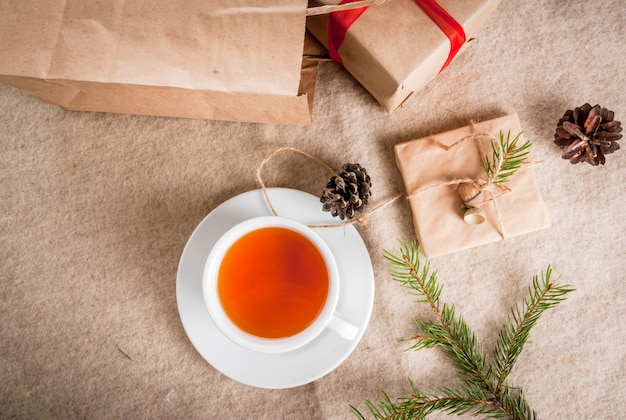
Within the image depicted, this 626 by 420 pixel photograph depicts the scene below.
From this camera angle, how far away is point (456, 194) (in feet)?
2.64

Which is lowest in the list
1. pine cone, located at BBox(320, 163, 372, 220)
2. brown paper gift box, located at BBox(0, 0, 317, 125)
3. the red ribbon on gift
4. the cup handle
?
the cup handle

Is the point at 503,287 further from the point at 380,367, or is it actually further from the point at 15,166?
the point at 15,166

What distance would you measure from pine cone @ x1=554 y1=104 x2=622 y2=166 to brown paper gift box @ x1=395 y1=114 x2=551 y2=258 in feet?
0.28

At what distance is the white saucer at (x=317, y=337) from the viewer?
751 mm

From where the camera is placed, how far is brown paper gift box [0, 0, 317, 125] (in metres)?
0.64

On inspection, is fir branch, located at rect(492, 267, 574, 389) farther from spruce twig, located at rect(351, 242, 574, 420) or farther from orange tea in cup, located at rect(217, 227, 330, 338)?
orange tea in cup, located at rect(217, 227, 330, 338)

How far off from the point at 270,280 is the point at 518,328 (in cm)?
43

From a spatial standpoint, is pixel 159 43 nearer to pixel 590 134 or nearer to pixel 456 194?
pixel 456 194

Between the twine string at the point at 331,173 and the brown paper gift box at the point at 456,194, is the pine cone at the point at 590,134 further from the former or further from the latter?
the twine string at the point at 331,173

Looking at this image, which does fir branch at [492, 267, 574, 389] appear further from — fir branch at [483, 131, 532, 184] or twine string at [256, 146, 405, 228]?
twine string at [256, 146, 405, 228]

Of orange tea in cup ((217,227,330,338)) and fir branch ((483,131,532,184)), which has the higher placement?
fir branch ((483,131,532,184))

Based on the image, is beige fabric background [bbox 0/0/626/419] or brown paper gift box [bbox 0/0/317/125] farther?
beige fabric background [bbox 0/0/626/419]

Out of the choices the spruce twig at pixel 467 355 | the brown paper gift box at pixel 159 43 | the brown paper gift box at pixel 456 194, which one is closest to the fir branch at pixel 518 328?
the spruce twig at pixel 467 355

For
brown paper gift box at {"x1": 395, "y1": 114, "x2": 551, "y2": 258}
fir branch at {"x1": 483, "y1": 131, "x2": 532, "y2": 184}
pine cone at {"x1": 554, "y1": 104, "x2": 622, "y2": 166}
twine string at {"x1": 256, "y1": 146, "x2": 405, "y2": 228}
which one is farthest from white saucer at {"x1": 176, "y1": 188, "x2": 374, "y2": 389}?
pine cone at {"x1": 554, "y1": 104, "x2": 622, "y2": 166}
